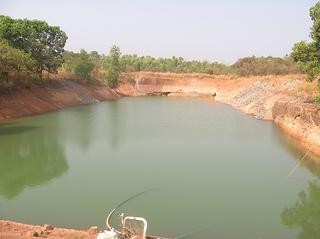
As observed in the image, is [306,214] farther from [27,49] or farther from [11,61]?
[27,49]

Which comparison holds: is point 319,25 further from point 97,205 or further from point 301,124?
point 97,205

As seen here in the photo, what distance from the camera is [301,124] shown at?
29703mm

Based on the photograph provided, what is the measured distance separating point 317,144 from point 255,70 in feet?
141

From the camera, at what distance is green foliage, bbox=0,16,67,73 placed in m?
39.4

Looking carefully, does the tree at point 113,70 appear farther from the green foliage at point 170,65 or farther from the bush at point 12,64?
the bush at point 12,64

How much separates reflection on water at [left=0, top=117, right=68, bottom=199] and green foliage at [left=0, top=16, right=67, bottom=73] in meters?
11.8

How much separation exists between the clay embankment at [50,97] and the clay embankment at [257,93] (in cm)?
833

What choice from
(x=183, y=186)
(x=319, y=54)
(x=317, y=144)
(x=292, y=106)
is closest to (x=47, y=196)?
(x=183, y=186)

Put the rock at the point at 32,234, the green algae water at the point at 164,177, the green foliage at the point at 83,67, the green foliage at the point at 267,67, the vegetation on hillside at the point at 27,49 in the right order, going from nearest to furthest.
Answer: the rock at the point at 32,234 < the green algae water at the point at 164,177 < the vegetation on hillside at the point at 27,49 < the green foliage at the point at 83,67 < the green foliage at the point at 267,67

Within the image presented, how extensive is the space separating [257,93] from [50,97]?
76.8 ft

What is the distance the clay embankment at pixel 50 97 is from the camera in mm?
35750

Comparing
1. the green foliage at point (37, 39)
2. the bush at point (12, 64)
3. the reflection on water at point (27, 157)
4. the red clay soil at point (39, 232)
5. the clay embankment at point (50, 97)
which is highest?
the green foliage at point (37, 39)

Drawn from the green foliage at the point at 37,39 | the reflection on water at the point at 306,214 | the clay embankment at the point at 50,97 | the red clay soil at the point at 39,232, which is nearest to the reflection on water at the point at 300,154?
the reflection on water at the point at 306,214

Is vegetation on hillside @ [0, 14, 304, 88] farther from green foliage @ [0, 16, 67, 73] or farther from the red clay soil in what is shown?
the red clay soil
